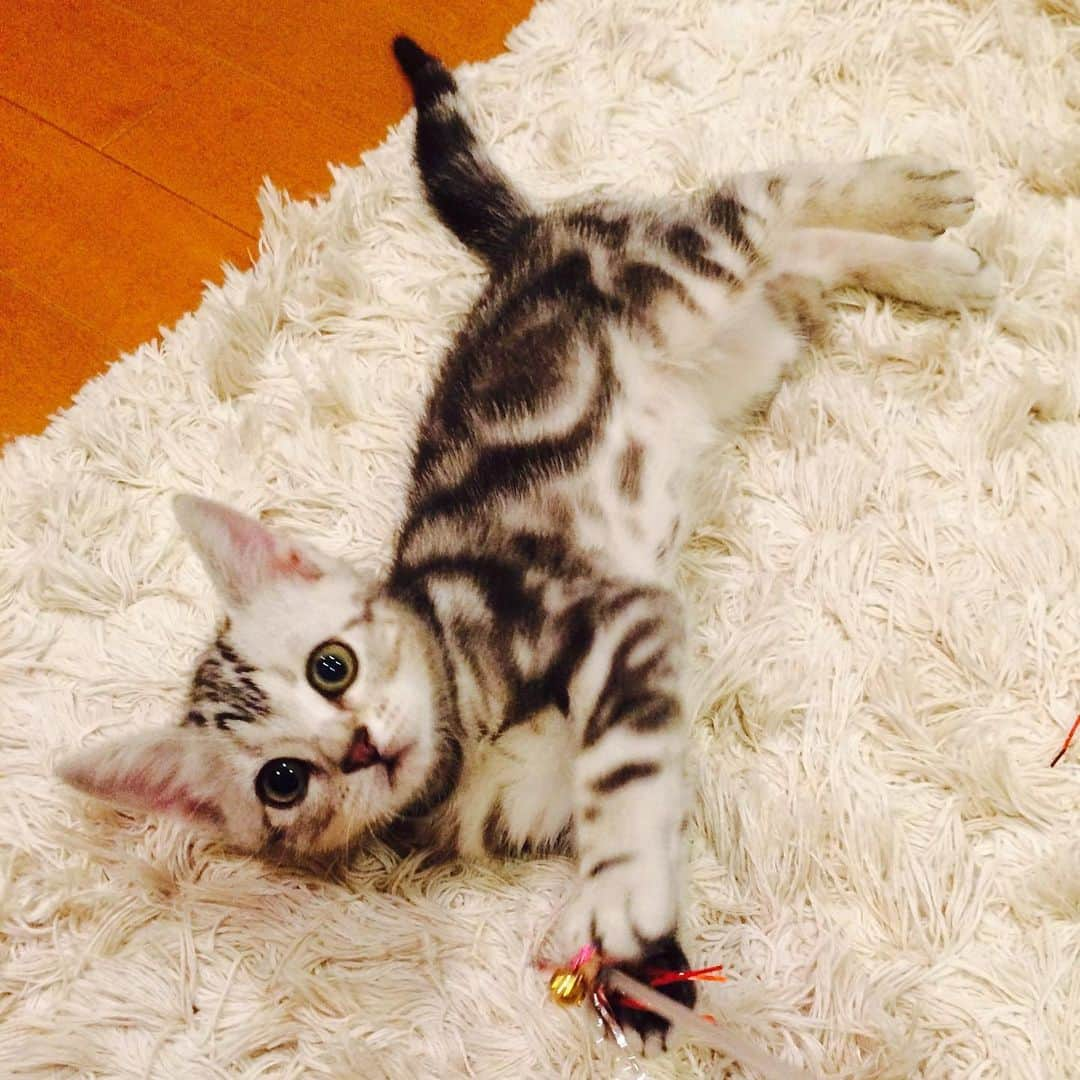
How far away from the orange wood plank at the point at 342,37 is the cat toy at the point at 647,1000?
1.16m

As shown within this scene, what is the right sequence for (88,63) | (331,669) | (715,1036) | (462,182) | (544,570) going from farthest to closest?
(88,63) → (462,182) → (544,570) → (331,669) → (715,1036)

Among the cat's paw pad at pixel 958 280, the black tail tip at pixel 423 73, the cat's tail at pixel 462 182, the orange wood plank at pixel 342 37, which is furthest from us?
the orange wood plank at pixel 342 37

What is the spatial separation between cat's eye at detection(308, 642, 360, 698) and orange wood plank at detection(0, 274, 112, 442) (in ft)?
2.02

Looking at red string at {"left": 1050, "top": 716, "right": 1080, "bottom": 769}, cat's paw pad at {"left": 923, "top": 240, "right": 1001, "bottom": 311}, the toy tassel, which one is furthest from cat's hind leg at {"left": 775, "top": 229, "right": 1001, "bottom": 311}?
the toy tassel

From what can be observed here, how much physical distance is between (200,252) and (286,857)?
→ 33.6 inches

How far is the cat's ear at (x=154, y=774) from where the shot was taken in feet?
2.47

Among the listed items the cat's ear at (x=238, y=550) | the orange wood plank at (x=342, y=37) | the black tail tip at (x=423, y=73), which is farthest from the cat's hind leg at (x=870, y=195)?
the cat's ear at (x=238, y=550)

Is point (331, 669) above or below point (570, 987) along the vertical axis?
above

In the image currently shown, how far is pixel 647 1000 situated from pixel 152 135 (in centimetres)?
135

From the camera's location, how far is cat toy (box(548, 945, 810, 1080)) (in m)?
0.72

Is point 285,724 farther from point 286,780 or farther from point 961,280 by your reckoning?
point 961,280

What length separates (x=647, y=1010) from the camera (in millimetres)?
760

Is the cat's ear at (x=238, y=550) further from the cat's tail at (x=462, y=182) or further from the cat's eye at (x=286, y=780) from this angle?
the cat's tail at (x=462, y=182)

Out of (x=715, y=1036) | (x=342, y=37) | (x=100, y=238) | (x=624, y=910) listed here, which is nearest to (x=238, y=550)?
(x=624, y=910)
